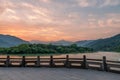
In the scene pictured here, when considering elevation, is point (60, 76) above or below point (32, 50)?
below

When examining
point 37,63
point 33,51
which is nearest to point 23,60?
point 37,63

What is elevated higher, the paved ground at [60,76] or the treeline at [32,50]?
the treeline at [32,50]

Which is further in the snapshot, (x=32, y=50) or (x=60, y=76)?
(x=32, y=50)

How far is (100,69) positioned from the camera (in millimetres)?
24250

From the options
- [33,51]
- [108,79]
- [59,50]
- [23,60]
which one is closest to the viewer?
[108,79]

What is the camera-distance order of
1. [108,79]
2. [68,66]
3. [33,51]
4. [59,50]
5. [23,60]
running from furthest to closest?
[59,50] < [33,51] < [23,60] < [68,66] < [108,79]

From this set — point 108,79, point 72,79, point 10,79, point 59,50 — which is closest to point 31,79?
point 10,79

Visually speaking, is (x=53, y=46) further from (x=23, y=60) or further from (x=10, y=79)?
(x=10, y=79)

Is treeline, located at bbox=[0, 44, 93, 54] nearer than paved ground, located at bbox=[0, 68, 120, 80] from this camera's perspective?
No

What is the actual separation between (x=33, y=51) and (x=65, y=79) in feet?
429

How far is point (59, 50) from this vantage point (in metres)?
170

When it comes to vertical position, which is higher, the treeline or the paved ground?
the treeline

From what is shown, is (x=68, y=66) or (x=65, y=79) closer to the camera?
(x=65, y=79)

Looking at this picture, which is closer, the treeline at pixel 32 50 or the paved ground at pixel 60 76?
the paved ground at pixel 60 76
